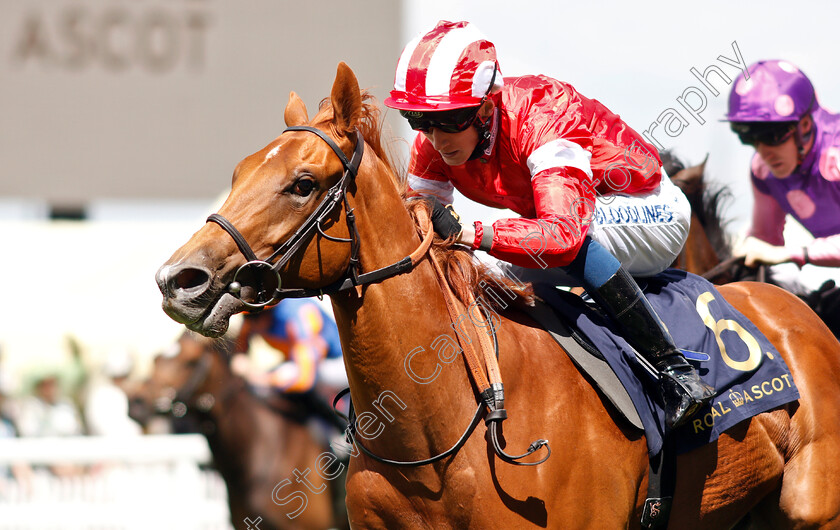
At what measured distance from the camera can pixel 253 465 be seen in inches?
227

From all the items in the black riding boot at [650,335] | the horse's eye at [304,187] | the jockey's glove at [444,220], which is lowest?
the black riding boot at [650,335]

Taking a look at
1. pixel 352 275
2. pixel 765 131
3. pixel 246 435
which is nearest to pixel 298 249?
pixel 352 275

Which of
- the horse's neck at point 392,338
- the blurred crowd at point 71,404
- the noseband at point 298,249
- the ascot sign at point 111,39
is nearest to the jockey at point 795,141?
the horse's neck at point 392,338

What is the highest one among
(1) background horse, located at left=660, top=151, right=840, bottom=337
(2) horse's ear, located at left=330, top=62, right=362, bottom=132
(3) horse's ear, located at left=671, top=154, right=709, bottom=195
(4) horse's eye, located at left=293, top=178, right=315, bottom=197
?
(2) horse's ear, located at left=330, top=62, right=362, bottom=132

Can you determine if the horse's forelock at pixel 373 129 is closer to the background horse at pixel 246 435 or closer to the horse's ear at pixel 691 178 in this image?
the horse's ear at pixel 691 178

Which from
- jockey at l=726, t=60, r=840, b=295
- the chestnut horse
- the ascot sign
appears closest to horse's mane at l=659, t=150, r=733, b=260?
jockey at l=726, t=60, r=840, b=295

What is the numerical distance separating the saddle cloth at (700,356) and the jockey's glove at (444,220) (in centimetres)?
53

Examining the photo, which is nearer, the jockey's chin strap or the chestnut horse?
the chestnut horse

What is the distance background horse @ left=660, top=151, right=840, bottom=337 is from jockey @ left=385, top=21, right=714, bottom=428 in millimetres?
1489

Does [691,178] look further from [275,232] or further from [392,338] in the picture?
[275,232]

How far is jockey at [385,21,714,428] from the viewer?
8.09 ft

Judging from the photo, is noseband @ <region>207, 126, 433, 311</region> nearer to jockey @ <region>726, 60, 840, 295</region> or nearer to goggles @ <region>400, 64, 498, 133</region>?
goggles @ <region>400, 64, 498, 133</region>

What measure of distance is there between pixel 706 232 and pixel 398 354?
3004 mm

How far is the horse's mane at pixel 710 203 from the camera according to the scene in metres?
4.79
